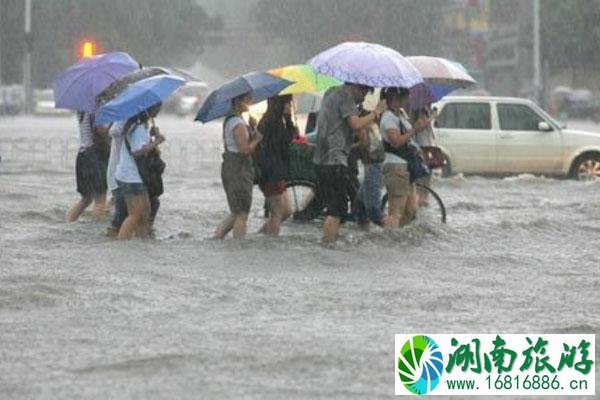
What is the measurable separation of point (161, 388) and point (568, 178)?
61.1 ft

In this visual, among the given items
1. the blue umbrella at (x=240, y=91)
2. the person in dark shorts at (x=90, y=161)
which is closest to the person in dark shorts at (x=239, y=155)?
the blue umbrella at (x=240, y=91)

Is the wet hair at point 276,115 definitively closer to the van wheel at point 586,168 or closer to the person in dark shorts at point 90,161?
the person in dark shorts at point 90,161

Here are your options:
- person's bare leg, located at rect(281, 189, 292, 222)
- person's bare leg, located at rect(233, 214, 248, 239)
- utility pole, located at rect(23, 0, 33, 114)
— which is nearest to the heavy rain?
person's bare leg, located at rect(233, 214, 248, 239)

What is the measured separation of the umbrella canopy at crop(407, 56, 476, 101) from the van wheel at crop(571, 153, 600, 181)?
8.29 metres

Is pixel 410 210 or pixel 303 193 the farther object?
pixel 303 193

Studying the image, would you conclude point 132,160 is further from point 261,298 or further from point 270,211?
point 261,298

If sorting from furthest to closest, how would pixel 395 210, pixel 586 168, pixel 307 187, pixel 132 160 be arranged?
pixel 586 168
pixel 307 187
pixel 395 210
pixel 132 160

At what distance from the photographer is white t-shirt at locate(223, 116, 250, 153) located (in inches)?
610

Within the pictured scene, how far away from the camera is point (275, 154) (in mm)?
16375

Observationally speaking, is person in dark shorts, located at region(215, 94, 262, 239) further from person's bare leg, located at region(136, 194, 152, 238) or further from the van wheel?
the van wheel

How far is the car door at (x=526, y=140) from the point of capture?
2666 centimetres

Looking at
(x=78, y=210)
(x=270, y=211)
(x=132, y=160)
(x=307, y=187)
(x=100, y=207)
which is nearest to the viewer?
(x=132, y=160)

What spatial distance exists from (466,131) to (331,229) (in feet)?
36.6

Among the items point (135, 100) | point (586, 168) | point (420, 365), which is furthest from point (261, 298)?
point (586, 168)
